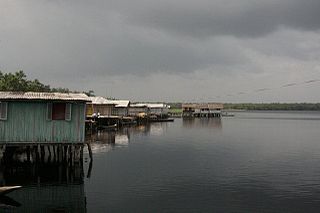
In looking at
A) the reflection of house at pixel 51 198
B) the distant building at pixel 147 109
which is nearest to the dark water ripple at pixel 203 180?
the reflection of house at pixel 51 198

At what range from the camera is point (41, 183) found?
2434 centimetres

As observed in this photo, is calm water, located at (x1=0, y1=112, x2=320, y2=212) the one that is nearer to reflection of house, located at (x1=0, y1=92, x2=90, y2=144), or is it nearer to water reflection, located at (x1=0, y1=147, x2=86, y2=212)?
water reflection, located at (x1=0, y1=147, x2=86, y2=212)

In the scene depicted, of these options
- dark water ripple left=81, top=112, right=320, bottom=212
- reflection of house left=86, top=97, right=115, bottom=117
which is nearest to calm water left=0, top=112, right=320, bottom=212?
dark water ripple left=81, top=112, right=320, bottom=212

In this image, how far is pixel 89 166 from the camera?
30.8m

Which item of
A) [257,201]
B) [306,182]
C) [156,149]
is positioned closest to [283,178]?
[306,182]

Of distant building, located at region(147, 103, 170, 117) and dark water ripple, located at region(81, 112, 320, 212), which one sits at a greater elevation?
distant building, located at region(147, 103, 170, 117)

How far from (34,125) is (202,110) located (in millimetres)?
118039

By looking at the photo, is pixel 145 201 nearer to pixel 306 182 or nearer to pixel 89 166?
pixel 89 166

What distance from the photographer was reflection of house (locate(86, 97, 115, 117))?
6569 centimetres

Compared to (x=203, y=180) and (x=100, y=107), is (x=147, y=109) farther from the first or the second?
(x=203, y=180)

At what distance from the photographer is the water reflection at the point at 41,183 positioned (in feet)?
65.7

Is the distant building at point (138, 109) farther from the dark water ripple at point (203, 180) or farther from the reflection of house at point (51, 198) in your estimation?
the reflection of house at point (51, 198)

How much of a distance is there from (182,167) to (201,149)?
1313 centimetres

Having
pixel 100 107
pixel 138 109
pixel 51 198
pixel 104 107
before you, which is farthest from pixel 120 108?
pixel 51 198
